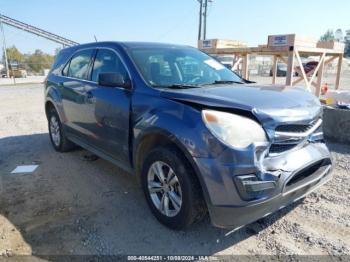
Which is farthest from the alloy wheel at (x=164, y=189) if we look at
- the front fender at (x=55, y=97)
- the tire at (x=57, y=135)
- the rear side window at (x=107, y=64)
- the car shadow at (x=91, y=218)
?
the tire at (x=57, y=135)

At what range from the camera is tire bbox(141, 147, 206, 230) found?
2605 mm

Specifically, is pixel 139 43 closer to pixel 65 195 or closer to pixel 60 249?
pixel 65 195

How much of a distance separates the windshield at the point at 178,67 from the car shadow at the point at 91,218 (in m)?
1.47

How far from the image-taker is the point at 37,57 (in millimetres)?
46094

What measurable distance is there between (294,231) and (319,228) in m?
0.26

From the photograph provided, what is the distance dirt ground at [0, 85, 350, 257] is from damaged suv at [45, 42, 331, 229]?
0.30 m

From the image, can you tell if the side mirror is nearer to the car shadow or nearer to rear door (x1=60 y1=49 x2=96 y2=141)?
rear door (x1=60 y1=49 x2=96 y2=141)

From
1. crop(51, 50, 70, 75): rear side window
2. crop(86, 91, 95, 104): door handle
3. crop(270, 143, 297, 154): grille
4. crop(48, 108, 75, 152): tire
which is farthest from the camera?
crop(48, 108, 75, 152): tire

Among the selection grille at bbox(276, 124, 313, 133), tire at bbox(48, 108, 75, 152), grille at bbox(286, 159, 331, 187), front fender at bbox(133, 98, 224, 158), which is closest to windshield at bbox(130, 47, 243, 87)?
front fender at bbox(133, 98, 224, 158)

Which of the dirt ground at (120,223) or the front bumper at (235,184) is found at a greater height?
the front bumper at (235,184)

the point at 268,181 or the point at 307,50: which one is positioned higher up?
the point at 307,50

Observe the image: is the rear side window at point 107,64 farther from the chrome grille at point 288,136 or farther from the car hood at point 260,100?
the chrome grille at point 288,136

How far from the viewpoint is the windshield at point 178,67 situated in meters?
3.35

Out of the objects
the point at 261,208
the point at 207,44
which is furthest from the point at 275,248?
the point at 207,44
